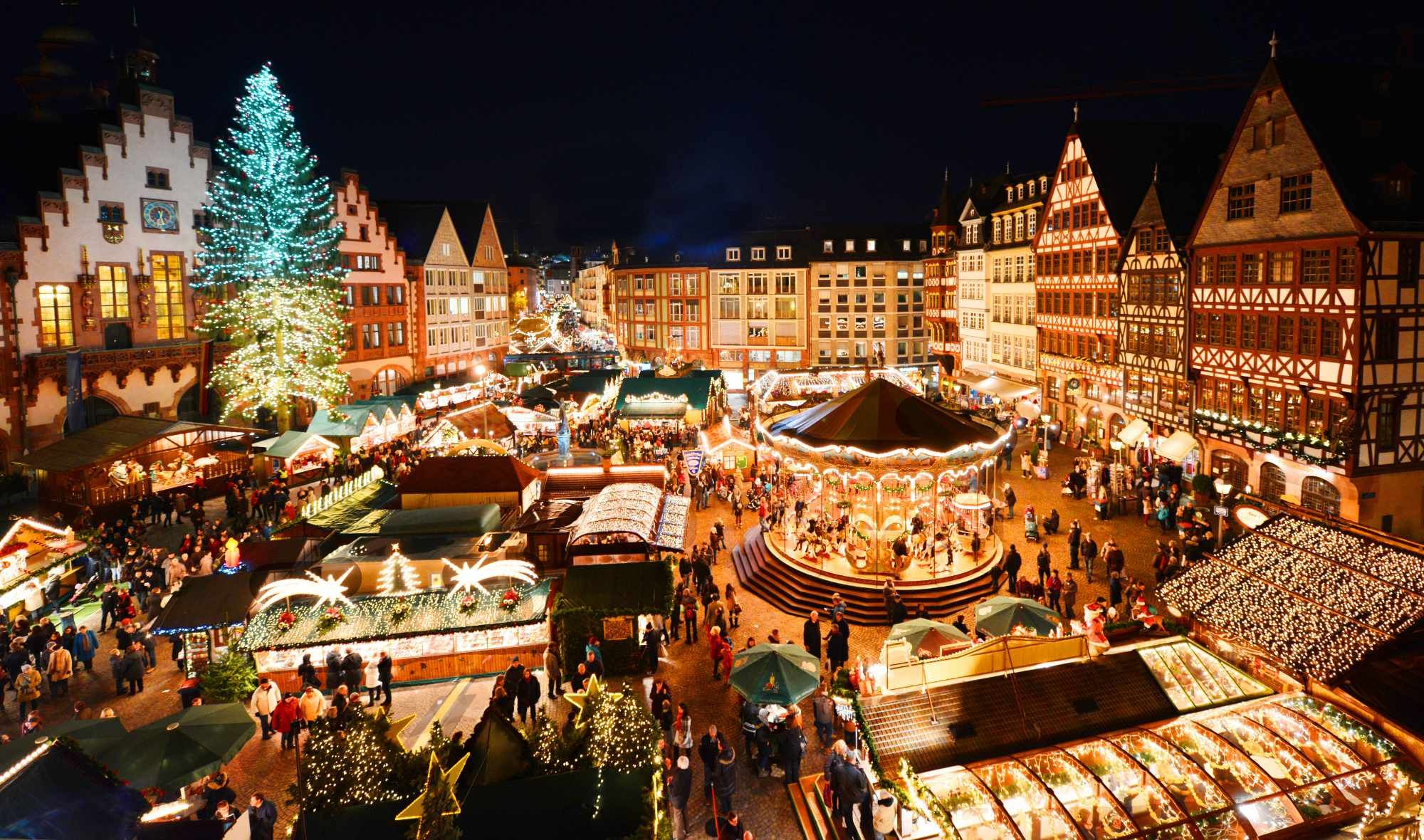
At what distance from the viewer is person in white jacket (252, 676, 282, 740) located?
13.6 m

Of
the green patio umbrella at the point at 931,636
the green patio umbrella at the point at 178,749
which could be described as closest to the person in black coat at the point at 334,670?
the green patio umbrella at the point at 178,749

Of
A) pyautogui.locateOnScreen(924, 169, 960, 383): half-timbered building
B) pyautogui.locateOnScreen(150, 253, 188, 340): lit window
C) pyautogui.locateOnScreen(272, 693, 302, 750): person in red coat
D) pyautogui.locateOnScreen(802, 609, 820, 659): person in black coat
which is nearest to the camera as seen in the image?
pyautogui.locateOnScreen(272, 693, 302, 750): person in red coat

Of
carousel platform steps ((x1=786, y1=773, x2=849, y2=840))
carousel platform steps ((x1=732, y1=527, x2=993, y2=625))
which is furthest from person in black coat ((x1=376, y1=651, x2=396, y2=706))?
carousel platform steps ((x1=732, y1=527, x2=993, y2=625))

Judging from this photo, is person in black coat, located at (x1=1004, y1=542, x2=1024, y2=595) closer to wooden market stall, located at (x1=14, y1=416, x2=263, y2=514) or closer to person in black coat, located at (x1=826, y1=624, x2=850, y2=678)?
person in black coat, located at (x1=826, y1=624, x2=850, y2=678)

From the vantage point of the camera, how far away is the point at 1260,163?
914 inches

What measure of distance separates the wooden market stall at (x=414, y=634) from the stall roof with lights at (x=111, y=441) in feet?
42.2

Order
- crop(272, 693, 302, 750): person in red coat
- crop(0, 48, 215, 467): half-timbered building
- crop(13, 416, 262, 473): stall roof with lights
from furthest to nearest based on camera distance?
1. crop(0, 48, 215, 467): half-timbered building
2. crop(13, 416, 262, 473): stall roof with lights
3. crop(272, 693, 302, 750): person in red coat

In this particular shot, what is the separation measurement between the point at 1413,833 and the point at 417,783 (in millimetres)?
11221

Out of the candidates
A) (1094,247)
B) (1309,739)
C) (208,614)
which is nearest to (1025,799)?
(1309,739)

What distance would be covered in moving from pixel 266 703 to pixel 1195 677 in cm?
1408

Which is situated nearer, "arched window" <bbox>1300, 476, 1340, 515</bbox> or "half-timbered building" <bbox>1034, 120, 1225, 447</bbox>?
"arched window" <bbox>1300, 476, 1340, 515</bbox>

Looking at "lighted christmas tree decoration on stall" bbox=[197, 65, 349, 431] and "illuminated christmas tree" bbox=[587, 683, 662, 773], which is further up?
"lighted christmas tree decoration on stall" bbox=[197, 65, 349, 431]

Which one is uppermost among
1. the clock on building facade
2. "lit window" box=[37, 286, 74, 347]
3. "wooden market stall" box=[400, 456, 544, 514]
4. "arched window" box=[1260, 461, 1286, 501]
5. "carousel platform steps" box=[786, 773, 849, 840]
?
the clock on building facade

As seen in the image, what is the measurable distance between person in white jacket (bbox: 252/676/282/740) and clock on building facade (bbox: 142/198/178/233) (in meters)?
26.2
